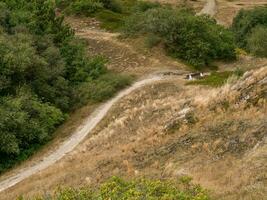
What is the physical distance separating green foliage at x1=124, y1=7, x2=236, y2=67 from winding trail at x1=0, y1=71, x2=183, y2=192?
18.9 ft

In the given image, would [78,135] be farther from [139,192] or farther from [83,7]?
[83,7]

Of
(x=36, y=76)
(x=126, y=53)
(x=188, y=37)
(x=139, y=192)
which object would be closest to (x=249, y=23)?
(x=188, y=37)

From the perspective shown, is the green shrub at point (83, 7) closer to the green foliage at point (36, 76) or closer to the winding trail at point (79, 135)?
the green foliage at point (36, 76)

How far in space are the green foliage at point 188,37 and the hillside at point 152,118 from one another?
0.14m

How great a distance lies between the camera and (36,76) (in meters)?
48.3

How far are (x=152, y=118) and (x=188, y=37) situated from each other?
82.5ft

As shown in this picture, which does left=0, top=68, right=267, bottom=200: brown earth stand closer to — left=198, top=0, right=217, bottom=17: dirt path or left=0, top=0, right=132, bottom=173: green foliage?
left=0, top=0, right=132, bottom=173: green foliage

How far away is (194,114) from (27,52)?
21.9m

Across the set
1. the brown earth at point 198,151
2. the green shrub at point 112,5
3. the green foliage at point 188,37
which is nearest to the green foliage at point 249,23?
the green shrub at point 112,5

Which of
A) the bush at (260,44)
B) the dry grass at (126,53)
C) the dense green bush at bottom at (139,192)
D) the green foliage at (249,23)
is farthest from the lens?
the green foliage at (249,23)

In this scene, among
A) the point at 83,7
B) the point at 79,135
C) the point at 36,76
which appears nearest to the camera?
the point at 79,135

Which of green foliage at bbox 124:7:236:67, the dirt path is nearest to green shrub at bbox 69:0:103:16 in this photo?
green foliage at bbox 124:7:236:67

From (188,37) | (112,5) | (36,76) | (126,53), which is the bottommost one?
(126,53)

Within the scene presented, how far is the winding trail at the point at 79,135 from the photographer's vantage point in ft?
117
